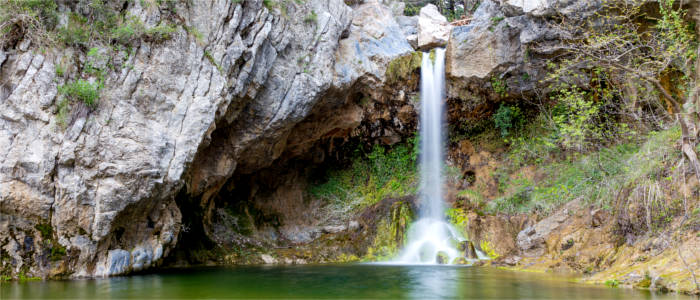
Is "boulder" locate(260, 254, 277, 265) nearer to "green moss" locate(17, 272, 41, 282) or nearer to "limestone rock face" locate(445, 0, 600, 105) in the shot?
"green moss" locate(17, 272, 41, 282)

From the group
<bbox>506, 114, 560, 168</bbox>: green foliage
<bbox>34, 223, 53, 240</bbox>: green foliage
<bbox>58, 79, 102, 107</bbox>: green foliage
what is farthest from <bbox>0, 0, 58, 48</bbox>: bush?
<bbox>506, 114, 560, 168</bbox>: green foliage

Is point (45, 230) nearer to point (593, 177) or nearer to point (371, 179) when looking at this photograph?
point (371, 179)

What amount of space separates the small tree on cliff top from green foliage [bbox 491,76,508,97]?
1736 millimetres

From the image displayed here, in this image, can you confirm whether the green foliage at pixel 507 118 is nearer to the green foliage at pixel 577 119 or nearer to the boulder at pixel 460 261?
the green foliage at pixel 577 119

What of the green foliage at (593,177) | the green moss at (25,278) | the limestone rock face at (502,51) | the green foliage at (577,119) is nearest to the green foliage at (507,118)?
the limestone rock face at (502,51)

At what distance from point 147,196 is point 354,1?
10.4 metres

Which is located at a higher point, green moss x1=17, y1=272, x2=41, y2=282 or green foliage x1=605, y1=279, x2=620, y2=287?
green foliage x1=605, y1=279, x2=620, y2=287

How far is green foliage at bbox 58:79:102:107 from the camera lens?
8938 mm

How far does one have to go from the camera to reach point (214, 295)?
665 cm

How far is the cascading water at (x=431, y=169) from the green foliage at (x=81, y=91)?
29.5 feet

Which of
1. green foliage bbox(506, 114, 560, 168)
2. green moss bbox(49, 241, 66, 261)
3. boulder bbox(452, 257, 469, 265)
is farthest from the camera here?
green foliage bbox(506, 114, 560, 168)

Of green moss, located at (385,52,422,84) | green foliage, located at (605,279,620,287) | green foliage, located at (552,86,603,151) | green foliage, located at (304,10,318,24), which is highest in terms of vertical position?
green foliage, located at (304,10,318,24)

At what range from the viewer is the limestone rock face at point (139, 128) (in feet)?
28.2

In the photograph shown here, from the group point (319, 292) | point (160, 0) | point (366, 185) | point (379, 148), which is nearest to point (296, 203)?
point (366, 185)
